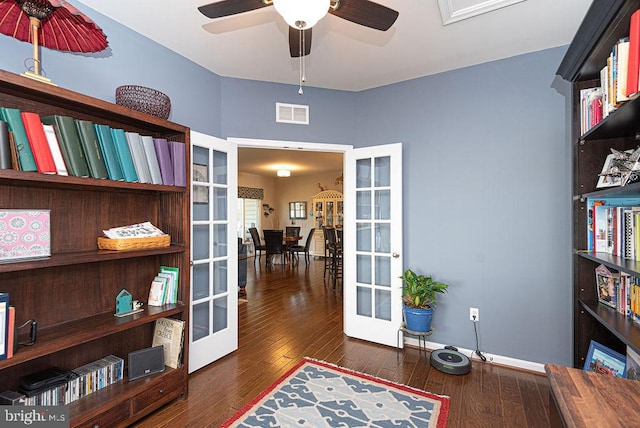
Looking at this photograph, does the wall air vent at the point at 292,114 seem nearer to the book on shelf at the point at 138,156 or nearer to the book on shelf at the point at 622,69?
the book on shelf at the point at 138,156

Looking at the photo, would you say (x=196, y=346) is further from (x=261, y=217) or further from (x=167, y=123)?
(x=261, y=217)

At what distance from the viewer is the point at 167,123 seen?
6.80 feet

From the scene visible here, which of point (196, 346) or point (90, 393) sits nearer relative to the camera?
point (90, 393)

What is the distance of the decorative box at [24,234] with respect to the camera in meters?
1.43

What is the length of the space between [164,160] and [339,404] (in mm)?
2058

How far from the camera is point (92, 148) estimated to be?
1.68 m

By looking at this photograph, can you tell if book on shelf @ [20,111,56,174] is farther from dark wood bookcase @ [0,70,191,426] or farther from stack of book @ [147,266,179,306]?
stack of book @ [147,266,179,306]

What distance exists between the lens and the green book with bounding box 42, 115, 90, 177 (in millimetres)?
1554

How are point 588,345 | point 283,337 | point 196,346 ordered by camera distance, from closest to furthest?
point 588,345, point 196,346, point 283,337

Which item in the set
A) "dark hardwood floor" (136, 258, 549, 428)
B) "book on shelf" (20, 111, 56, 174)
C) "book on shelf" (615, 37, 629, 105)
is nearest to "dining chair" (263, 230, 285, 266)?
"dark hardwood floor" (136, 258, 549, 428)

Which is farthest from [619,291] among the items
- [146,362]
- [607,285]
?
[146,362]

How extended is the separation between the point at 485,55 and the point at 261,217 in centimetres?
803

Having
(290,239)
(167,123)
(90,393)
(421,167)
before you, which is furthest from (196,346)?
(290,239)

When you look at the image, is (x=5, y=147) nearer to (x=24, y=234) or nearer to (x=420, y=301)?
(x=24, y=234)
